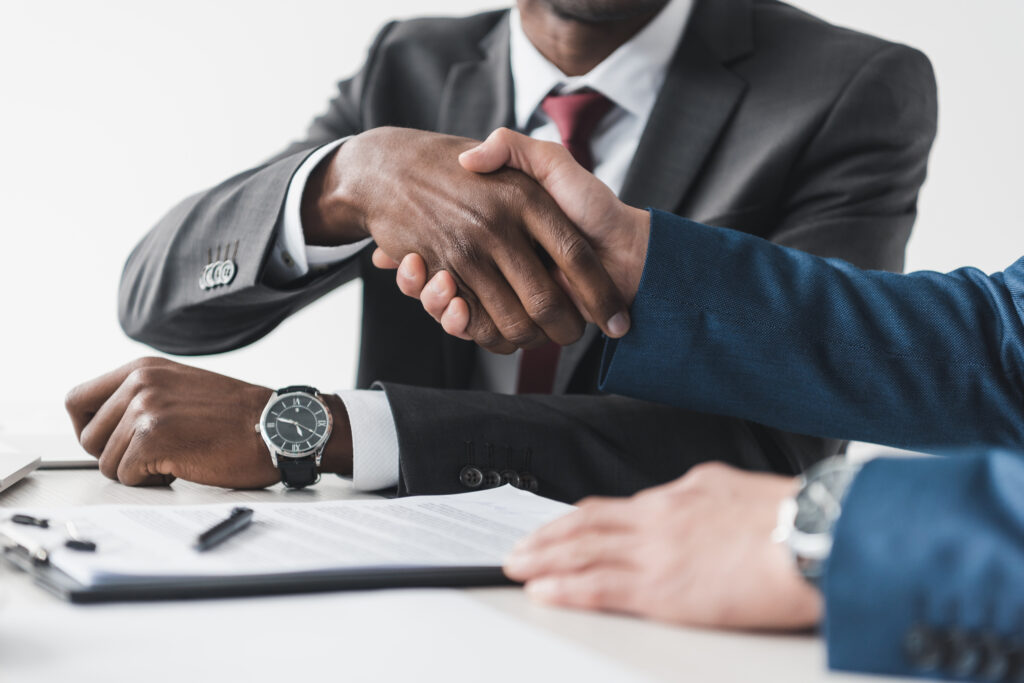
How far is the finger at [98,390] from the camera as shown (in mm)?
1079

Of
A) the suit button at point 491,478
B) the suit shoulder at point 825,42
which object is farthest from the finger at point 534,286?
the suit shoulder at point 825,42

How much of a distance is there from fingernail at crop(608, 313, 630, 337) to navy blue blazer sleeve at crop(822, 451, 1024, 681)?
1.93ft

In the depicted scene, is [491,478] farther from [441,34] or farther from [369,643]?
[441,34]

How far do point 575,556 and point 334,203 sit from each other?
2.70 ft

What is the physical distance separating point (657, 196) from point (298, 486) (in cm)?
82

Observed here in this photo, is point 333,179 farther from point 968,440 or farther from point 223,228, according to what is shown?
point 968,440

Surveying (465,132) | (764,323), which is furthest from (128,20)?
(764,323)

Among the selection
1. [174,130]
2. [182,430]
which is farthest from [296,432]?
[174,130]

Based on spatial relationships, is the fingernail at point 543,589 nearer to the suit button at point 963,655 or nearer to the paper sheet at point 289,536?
the paper sheet at point 289,536

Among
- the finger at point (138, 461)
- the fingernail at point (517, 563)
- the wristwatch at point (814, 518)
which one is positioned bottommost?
the finger at point (138, 461)

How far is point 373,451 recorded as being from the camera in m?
1.03

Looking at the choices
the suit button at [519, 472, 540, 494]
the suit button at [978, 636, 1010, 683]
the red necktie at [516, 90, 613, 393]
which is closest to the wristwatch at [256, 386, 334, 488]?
the suit button at [519, 472, 540, 494]

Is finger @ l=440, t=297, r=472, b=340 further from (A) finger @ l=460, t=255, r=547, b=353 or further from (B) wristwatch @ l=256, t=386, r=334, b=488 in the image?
(B) wristwatch @ l=256, t=386, r=334, b=488

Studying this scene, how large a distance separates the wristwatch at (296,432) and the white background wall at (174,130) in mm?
2669
